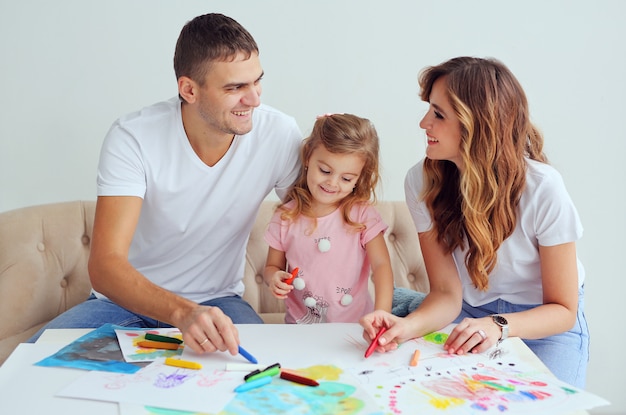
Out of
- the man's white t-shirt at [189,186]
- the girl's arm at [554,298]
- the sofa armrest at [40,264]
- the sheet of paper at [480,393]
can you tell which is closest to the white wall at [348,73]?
the sofa armrest at [40,264]

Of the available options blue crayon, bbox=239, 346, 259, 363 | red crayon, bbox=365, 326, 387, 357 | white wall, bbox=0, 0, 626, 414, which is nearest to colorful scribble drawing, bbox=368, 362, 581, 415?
red crayon, bbox=365, 326, 387, 357

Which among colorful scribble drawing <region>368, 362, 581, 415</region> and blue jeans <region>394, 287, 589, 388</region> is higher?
colorful scribble drawing <region>368, 362, 581, 415</region>

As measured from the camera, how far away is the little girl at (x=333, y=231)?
174 centimetres

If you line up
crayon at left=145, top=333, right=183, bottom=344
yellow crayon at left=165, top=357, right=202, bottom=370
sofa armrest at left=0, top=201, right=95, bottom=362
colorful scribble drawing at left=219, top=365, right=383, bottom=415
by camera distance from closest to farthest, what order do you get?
colorful scribble drawing at left=219, top=365, right=383, bottom=415
yellow crayon at left=165, top=357, right=202, bottom=370
crayon at left=145, top=333, right=183, bottom=344
sofa armrest at left=0, top=201, right=95, bottom=362

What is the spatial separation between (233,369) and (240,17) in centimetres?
142

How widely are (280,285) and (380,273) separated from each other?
268 mm

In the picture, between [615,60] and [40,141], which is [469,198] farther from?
[40,141]

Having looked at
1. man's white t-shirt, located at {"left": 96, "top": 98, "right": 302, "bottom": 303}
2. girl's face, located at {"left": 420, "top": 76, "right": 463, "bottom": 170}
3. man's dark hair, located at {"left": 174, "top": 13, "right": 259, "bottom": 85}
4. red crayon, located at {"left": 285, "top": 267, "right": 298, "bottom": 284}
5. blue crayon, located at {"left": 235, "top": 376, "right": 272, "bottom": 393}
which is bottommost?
blue crayon, located at {"left": 235, "top": 376, "right": 272, "bottom": 393}

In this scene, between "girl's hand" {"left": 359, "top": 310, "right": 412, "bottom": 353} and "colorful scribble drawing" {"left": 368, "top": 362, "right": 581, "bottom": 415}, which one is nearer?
"colorful scribble drawing" {"left": 368, "top": 362, "right": 581, "bottom": 415}

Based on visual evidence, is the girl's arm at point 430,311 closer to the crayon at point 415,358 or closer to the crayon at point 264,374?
the crayon at point 415,358

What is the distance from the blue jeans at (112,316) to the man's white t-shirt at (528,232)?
1.78ft

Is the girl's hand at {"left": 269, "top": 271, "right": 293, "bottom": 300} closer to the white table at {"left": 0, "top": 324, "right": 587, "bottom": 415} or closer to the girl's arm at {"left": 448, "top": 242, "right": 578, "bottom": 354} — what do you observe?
the white table at {"left": 0, "top": 324, "right": 587, "bottom": 415}

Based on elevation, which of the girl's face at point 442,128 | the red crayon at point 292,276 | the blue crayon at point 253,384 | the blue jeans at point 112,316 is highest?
the girl's face at point 442,128

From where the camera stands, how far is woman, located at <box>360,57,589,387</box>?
1605 mm
